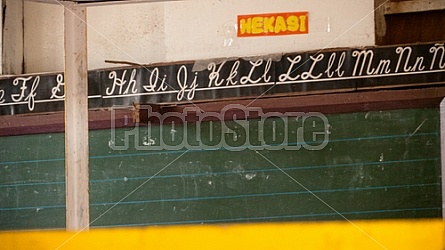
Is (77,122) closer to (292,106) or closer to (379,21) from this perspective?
(292,106)

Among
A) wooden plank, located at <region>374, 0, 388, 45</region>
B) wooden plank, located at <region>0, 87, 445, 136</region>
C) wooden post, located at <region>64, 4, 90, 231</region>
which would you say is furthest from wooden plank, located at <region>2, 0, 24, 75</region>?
wooden plank, located at <region>374, 0, 388, 45</region>

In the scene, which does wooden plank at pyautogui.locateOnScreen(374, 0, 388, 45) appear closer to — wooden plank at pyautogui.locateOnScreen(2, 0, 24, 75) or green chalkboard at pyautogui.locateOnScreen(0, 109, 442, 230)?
green chalkboard at pyautogui.locateOnScreen(0, 109, 442, 230)

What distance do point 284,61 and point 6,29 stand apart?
2775 millimetres

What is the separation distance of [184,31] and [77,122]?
1.63m

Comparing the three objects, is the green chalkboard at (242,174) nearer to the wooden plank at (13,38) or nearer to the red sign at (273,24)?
the wooden plank at (13,38)

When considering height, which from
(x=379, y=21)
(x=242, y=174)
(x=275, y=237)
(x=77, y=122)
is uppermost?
(x=379, y=21)

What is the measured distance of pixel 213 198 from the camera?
563 centimetres

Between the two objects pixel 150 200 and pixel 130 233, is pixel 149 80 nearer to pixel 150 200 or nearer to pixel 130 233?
pixel 150 200

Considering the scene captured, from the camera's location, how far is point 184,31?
5.80m

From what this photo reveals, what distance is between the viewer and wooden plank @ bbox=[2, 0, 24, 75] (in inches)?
237

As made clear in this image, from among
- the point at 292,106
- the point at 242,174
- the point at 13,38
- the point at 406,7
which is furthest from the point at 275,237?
the point at 13,38

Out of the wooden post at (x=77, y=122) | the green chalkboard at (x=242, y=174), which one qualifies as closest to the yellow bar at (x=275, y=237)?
the wooden post at (x=77, y=122)

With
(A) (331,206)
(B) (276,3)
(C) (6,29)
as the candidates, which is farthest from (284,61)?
(C) (6,29)

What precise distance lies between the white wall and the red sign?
46 millimetres
